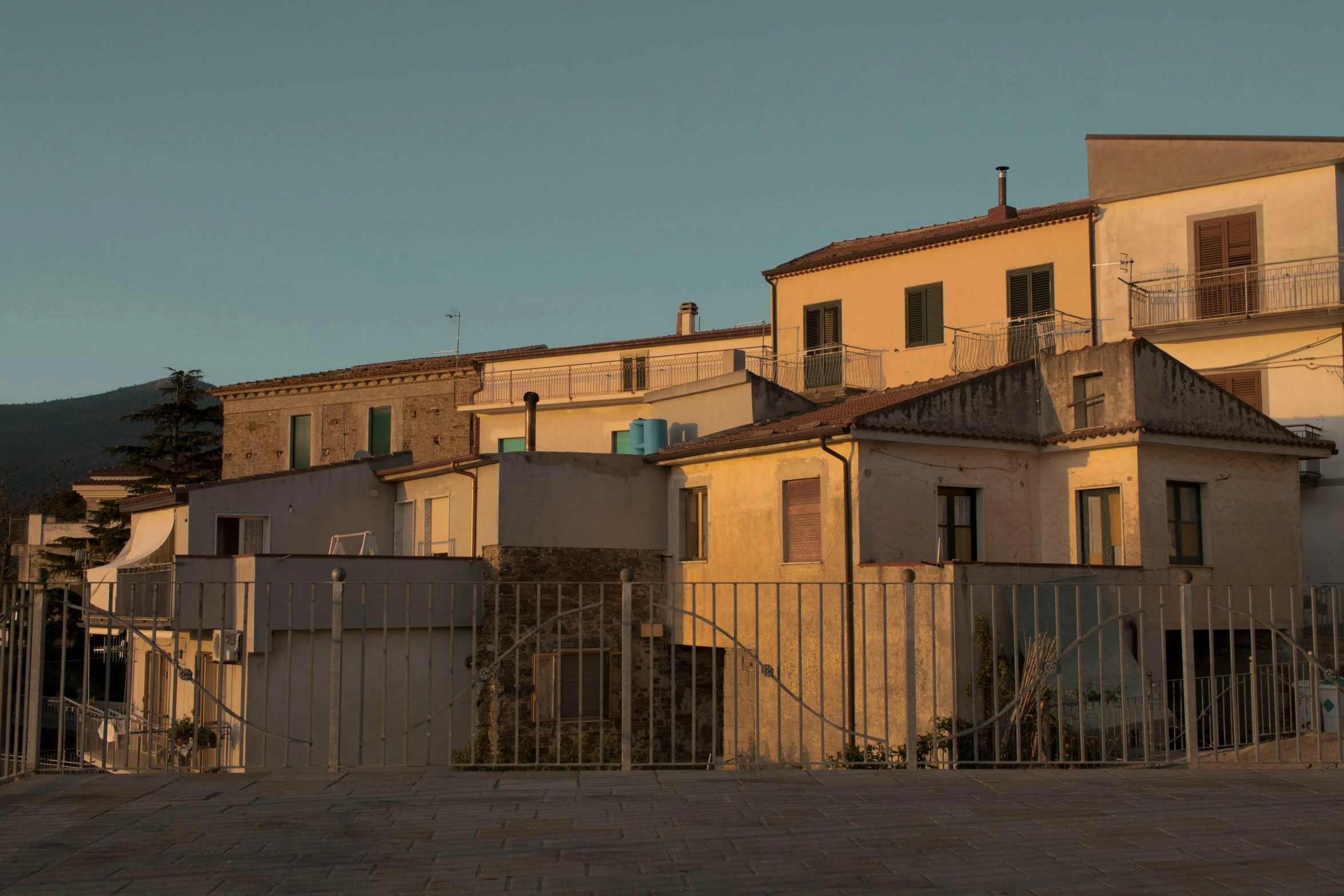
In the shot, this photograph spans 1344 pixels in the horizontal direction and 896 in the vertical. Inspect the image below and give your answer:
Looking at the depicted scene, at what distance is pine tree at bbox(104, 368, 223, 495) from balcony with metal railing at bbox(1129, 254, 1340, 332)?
34693 millimetres

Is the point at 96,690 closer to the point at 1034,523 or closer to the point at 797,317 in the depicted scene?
the point at 797,317

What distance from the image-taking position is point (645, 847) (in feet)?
22.6

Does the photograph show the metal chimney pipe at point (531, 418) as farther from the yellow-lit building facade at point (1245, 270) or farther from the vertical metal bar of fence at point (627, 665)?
the vertical metal bar of fence at point (627, 665)

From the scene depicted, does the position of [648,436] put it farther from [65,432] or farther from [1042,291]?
[65,432]

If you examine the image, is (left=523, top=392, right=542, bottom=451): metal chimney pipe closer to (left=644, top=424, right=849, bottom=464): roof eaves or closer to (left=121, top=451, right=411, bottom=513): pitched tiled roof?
(left=121, top=451, right=411, bottom=513): pitched tiled roof

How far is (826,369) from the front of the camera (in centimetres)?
3294

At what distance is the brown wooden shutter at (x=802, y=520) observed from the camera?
20.3m

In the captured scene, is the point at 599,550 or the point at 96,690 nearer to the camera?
the point at 599,550

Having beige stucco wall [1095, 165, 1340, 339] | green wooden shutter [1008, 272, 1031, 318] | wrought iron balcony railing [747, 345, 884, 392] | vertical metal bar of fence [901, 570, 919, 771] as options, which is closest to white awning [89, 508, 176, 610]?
wrought iron balcony railing [747, 345, 884, 392]

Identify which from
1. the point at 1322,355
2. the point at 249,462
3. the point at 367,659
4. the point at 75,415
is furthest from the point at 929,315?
the point at 75,415

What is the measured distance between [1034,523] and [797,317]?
13.7 metres

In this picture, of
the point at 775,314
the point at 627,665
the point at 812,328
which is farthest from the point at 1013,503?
the point at 775,314

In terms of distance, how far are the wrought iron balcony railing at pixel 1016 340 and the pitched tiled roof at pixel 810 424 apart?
4828 mm

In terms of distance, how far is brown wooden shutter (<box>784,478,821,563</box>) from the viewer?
2033cm
